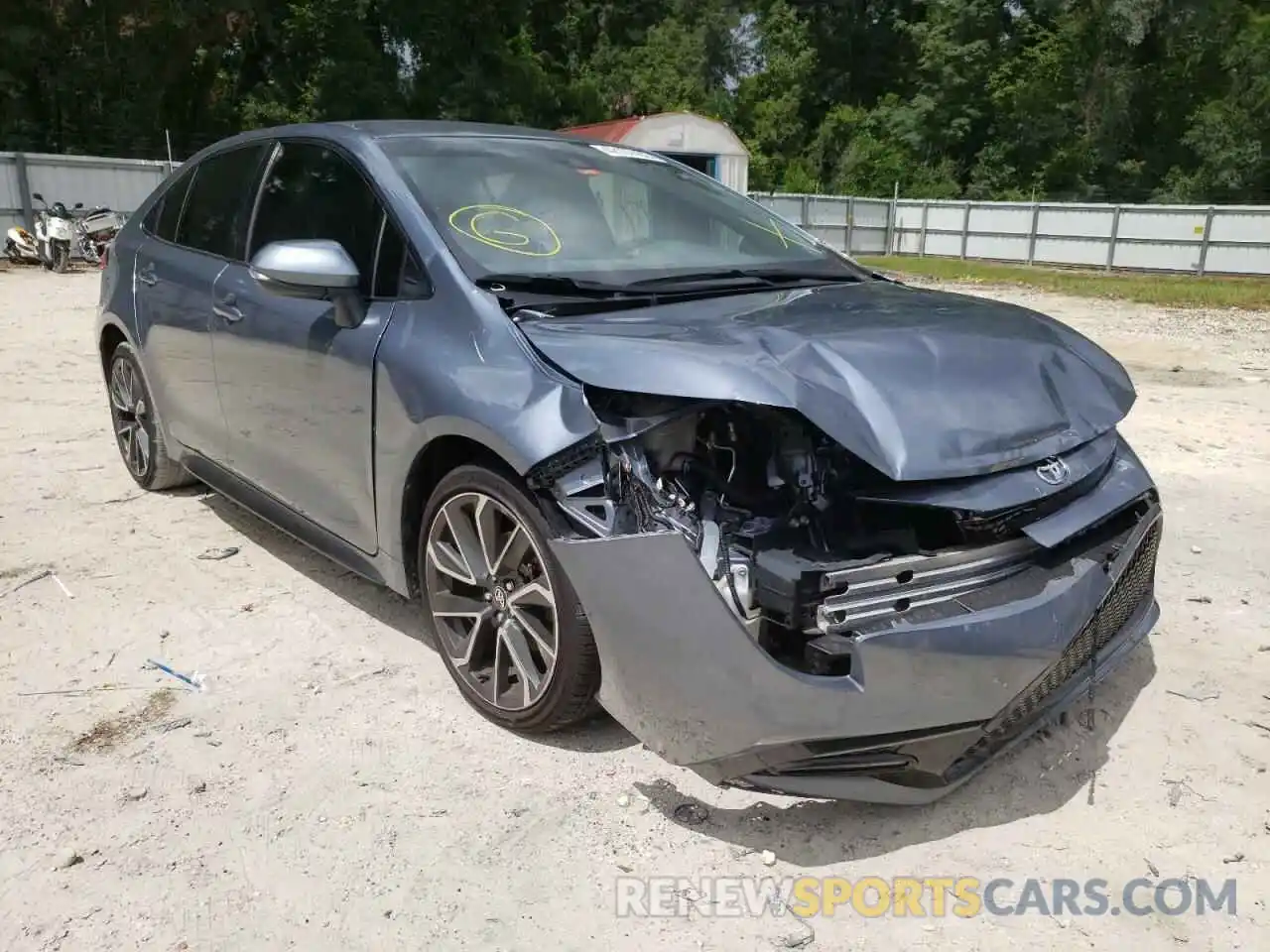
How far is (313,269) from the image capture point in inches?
117

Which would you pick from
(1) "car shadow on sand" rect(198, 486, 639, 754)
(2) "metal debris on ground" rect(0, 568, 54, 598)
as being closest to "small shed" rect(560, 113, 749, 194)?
(1) "car shadow on sand" rect(198, 486, 639, 754)

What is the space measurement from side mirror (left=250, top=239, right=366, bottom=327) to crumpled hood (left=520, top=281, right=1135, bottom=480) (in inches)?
25.3

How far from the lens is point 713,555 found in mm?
2389

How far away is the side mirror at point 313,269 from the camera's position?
2982 mm

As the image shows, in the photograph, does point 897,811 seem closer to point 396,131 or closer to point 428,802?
point 428,802

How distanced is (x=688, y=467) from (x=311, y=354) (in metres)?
1.44

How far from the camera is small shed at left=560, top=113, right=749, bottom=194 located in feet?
74.8

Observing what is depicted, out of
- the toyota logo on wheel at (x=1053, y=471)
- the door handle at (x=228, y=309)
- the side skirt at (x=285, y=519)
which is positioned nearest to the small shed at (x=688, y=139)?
the side skirt at (x=285, y=519)

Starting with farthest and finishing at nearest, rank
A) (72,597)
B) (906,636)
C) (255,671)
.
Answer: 1. (72,597)
2. (255,671)
3. (906,636)

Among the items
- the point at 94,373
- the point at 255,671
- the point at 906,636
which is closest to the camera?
the point at 906,636

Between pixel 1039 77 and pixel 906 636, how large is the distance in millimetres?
46646

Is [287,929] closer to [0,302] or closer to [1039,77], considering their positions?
[0,302]

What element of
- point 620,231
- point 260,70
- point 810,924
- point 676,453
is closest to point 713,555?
point 676,453

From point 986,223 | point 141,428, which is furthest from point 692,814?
point 986,223
